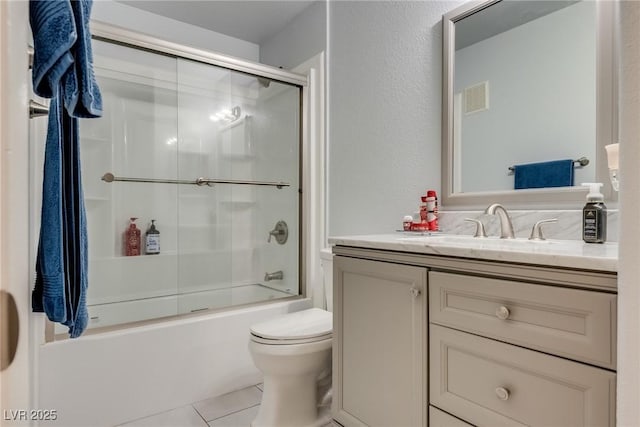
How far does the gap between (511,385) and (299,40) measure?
242 cm

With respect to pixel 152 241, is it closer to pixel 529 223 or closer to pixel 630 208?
pixel 529 223

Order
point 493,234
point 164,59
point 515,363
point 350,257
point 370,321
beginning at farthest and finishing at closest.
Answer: point 164,59 → point 493,234 → point 350,257 → point 370,321 → point 515,363

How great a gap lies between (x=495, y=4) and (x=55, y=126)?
A: 1566mm

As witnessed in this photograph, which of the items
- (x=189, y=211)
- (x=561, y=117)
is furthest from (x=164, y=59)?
(x=561, y=117)

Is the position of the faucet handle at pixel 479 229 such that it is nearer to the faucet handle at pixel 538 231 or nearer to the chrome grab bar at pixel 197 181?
the faucet handle at pixel 538 231

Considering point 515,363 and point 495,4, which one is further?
point 495,4

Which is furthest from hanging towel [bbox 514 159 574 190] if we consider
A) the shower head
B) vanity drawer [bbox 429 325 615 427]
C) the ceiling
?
the ceiling

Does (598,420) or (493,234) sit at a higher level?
(493,234)

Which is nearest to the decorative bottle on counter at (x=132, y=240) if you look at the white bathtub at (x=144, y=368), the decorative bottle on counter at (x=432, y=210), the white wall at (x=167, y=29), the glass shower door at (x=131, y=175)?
the glass shower door at (x=131, y=175)

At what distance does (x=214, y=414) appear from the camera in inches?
67.2

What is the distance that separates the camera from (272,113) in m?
2.52

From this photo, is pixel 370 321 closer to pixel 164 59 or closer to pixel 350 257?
pixel 350 257

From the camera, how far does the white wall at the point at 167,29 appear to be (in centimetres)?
231

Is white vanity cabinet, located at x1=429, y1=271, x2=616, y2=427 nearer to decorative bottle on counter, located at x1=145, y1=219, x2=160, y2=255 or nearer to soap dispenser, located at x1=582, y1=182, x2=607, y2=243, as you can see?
soap dispenser, located at x1=582, y1=182, x2=607, y2=243
